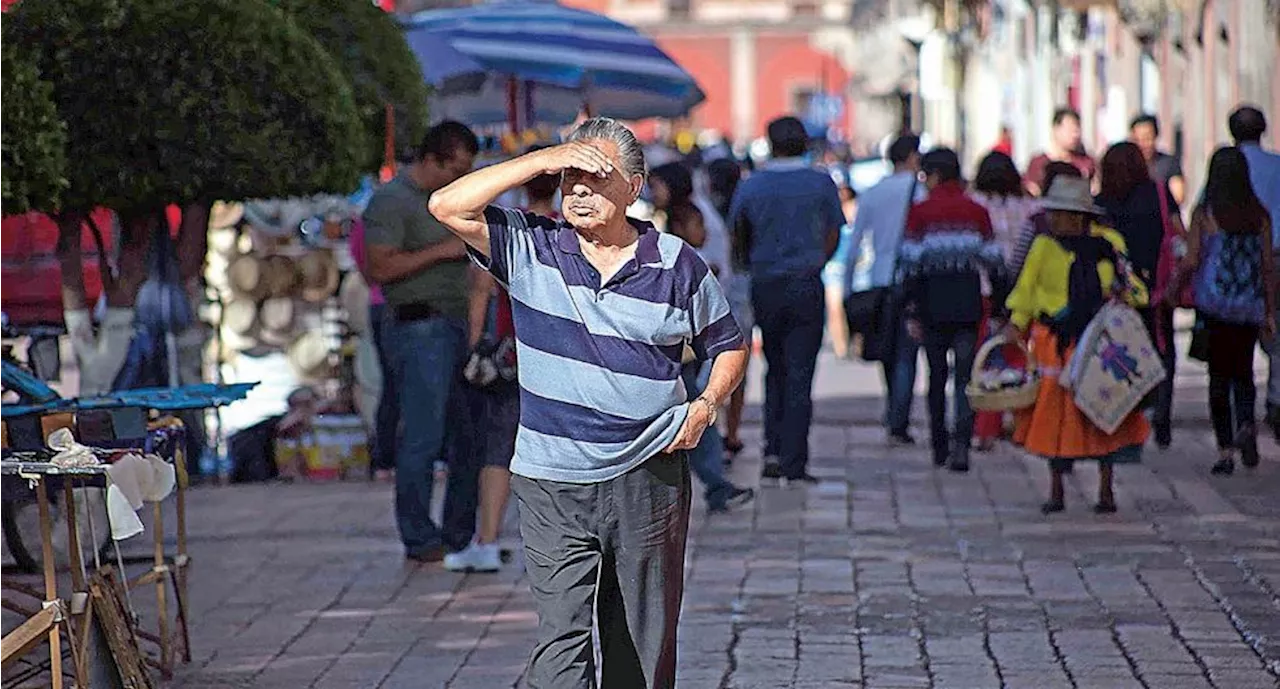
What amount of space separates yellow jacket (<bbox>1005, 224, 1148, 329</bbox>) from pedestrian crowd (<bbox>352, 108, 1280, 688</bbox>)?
1 centimetres

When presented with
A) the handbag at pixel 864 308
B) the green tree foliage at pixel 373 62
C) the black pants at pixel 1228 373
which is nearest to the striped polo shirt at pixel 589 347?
the green tree foliage at pixel 373 62

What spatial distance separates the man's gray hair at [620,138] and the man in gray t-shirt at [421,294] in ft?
13.1

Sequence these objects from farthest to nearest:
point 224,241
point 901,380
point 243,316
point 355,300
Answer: point 224,241, point 243,316, point 355,300, point 901,380

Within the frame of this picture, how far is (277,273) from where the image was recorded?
16625 mm

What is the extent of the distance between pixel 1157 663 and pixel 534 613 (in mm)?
2316

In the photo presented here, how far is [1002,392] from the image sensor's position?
460 inches

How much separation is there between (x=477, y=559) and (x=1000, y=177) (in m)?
5.20

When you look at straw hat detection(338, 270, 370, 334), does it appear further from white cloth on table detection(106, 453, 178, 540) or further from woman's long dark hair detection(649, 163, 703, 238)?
white cloth on table detection(106, 453, 178, 540)

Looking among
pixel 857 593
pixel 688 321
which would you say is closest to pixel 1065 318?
pixel 857 593

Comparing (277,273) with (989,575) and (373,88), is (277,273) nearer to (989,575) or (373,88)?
(373,88)

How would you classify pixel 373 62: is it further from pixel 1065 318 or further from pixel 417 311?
pixel 1065 318

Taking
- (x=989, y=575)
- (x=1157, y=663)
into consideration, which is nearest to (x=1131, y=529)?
(x=989, y=575)

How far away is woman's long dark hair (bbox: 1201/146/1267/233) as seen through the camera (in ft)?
41.5

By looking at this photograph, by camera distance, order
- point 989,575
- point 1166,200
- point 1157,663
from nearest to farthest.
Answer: point 1157,663, point 989,575, point 1166,200
